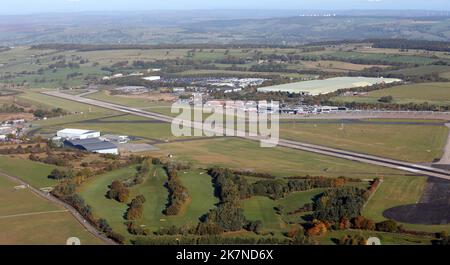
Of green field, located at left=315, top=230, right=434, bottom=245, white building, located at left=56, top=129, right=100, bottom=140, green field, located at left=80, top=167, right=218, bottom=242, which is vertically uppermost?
green field, located at left=315, top=230, right=434, bottom=245

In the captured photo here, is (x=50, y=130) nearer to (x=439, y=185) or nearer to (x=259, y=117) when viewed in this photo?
(x=259, y=117)

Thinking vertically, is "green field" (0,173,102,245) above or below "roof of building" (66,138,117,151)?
above

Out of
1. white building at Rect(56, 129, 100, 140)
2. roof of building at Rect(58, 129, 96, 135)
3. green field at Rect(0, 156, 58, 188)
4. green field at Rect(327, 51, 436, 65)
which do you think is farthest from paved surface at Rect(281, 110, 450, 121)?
green field at Rect(327, 51, 436, 65)

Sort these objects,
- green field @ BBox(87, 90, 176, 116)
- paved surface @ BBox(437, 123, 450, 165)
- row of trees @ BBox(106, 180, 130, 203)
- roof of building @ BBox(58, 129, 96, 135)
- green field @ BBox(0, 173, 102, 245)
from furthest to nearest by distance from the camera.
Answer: green field @ BBox(87, 90, 176, 116), roof of building @ BBox(58, 129, 96, 135), paved surface @ BBox(437, 123, 450, 165), row of trees @ BBox(106, 180, 130, 203), green field @ BBox(0, 173, 102, 245)

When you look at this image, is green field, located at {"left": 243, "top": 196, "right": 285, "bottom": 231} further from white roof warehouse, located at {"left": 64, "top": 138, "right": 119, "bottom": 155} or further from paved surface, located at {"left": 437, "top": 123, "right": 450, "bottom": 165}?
white roof warehouse, located at {"left": 64, "top": 138, "right": 119, "bottom": 155}
